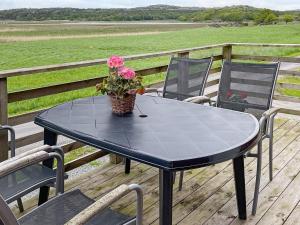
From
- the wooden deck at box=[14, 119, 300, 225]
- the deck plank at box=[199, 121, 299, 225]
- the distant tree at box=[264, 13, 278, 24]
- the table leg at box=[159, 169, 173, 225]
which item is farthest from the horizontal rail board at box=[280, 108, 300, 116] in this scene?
the distant tree at box=[264, 13, 278, 24]

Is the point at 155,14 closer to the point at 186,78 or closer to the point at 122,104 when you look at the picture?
the point at 186,78

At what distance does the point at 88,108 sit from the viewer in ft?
8.74

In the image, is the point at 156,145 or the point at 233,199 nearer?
the point at 156,145

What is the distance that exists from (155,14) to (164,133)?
4365 centimetres

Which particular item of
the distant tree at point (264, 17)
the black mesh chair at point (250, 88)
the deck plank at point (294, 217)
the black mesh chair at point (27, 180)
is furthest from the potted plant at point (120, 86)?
the distant tree at point (264, 17)

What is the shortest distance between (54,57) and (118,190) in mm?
22424

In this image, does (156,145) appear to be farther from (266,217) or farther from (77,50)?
(77,50)

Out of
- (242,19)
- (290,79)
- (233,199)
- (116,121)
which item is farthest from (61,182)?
(242,19)

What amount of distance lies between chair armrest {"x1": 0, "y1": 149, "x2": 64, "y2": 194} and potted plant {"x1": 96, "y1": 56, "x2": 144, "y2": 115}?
0.57 metres

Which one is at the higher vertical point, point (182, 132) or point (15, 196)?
point (182, 132)

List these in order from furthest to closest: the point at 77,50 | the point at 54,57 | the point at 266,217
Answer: the point at 77,50
the point at 54,57
the point at 266,217

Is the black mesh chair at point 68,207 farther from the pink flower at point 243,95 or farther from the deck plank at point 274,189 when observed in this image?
the pink flower at point 243,95

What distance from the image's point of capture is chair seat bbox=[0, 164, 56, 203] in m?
1.96

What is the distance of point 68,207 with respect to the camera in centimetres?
184
